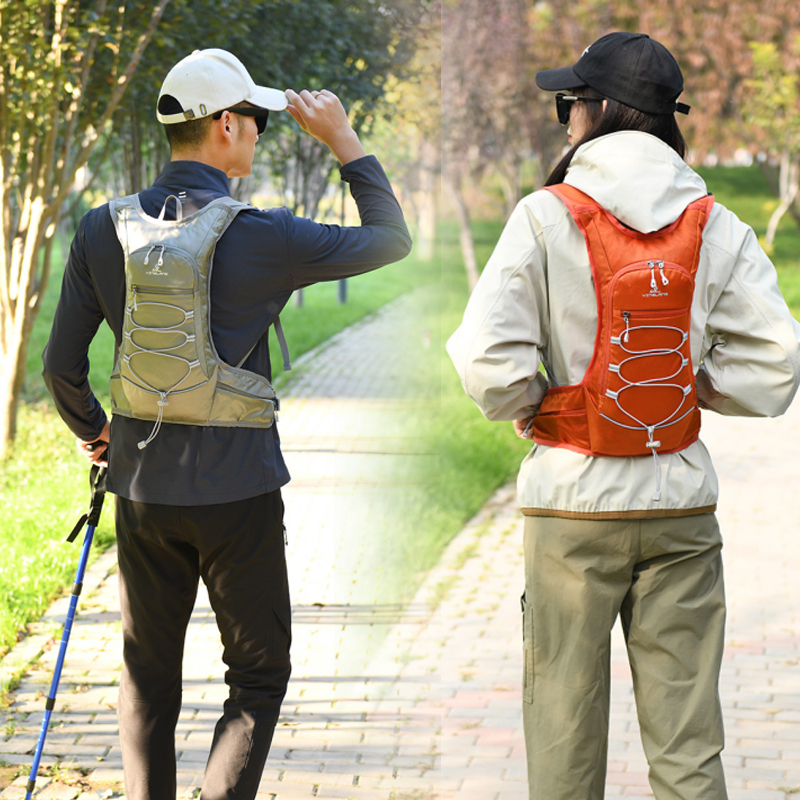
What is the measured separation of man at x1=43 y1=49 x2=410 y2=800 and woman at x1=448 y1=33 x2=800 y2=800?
0.47 meters

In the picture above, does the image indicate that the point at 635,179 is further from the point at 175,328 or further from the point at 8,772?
the point at 8,772

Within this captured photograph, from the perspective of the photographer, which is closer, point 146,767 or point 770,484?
point 146,767

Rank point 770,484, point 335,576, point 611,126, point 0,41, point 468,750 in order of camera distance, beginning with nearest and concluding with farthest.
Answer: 1. point 611,126
2. point 468,750
3. point 335,576
4. point 0,41
5. point 770,484

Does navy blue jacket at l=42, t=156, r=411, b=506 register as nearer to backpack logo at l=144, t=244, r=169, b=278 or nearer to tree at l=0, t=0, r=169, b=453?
backpack logo at l=144, t=244, r=169, b=278

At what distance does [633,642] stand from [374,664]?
2.07 m

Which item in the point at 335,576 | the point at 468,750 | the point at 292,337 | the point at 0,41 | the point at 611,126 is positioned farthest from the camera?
the point at 0,41

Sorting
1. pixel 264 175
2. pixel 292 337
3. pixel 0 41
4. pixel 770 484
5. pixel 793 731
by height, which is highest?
pixel 0 41

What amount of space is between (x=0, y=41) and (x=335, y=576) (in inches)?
180

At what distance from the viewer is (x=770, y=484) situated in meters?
7.83

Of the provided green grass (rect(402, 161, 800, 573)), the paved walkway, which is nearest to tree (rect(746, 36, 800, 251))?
green grass (rect(402, 161, 800, 573))

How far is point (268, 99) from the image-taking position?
2494 mm

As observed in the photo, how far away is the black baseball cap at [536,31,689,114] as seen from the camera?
2205 millimetres

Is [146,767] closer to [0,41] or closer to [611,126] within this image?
[611,126]

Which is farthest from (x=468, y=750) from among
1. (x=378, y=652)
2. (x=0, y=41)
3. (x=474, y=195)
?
(x=474, y=195)
